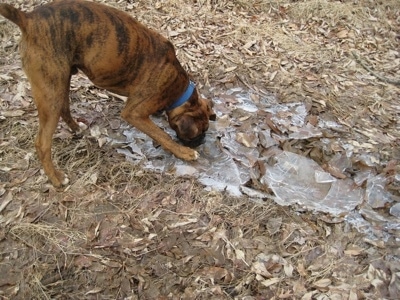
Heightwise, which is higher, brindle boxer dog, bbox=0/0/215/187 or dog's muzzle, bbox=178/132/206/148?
brindle boxer dog, bbox=0/0/215/187

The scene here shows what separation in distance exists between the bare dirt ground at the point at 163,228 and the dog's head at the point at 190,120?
0.45m

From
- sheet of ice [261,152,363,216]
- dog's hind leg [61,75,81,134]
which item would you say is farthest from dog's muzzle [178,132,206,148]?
dog's hind leg [61,75,81,134]

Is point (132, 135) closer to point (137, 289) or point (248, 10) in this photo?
point (137, 289)

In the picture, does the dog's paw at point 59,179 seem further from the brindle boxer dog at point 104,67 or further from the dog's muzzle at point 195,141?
the dog's muzzle at point 195,141

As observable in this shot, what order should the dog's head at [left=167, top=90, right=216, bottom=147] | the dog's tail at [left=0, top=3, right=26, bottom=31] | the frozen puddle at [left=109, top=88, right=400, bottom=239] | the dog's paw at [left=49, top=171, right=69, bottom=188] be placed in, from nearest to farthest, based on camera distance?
1. the dog's tail at [left=0, top=3, right=26, bottom=31]
2. the dog's paw at [left=49, top=171, right=69, bottom=188]
3. the frozen puddle at [left=109, top=88, right=400, bottom=239]
4. the dog's head at [left=167, top=90, right=216, bottom=147]

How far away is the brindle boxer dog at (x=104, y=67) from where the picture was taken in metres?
3.38

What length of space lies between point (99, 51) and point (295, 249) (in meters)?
2.40

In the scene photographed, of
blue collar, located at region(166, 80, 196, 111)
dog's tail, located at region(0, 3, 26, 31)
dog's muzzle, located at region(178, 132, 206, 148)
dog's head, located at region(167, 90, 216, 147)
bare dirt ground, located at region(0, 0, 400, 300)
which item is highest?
dog's tail, located at region(0, 3, 26, 31)

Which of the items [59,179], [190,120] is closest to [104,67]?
[190,120]

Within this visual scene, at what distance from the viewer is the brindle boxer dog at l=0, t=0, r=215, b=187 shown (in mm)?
3379

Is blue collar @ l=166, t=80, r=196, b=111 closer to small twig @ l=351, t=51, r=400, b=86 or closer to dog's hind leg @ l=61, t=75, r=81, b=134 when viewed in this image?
dog's hind leg @ l=61, t=75, r=81, b=134

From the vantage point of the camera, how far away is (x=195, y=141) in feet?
14.2

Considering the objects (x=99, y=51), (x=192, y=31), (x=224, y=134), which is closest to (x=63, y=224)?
(x=99, y=51)

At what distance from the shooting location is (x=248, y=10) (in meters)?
6.97
